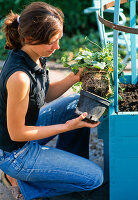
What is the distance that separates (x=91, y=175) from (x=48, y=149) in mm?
296

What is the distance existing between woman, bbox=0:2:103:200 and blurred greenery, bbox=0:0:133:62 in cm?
314

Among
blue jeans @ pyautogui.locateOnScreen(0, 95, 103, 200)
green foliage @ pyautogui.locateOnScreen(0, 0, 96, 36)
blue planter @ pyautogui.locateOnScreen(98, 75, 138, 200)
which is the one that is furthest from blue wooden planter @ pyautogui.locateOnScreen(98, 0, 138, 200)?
green foliage @ pyautogui.locateOnScreen(0, 0, 96, 36)

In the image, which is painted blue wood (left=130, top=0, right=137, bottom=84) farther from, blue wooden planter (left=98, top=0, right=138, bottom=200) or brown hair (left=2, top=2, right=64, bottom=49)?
brown hair (left=2, top=2, right=64, bottom=49)

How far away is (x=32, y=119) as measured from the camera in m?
1.86

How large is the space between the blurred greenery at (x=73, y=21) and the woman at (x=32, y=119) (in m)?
3.14

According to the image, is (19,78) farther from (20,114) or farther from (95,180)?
(95,180)

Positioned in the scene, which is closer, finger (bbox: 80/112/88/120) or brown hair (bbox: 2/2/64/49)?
brown hair (bbox: 2/2/64/49)

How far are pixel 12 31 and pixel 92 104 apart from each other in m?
0.60

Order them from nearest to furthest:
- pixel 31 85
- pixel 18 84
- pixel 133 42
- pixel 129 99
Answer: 1. pixel 18 84
2. pixel 31 85
3. pixel 129 99
4. pixel 133 42

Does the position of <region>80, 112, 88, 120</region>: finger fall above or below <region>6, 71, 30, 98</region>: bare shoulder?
below

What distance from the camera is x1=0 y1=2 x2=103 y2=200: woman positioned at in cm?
160

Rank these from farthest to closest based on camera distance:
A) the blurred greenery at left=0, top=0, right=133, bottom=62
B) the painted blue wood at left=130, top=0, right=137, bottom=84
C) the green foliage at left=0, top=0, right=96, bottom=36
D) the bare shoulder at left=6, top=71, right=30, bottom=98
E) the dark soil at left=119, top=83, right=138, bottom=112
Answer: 1. the green foliage at left=0, top=0, right=96, bottom=36
2. the blurred greenery at left=0, top=0, right=133, bottom=62
3. the painted blue wood at left=130, top=0, right=137, bottom=84
4. the dark soil at left=119, top=83, right=138, bottom=112
5. the bare shoulder at left=6, top=71, right=30, bottom=98

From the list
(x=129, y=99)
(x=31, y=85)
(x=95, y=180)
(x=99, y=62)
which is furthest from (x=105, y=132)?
(x=31, y=85)

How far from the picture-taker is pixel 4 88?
1670mm
